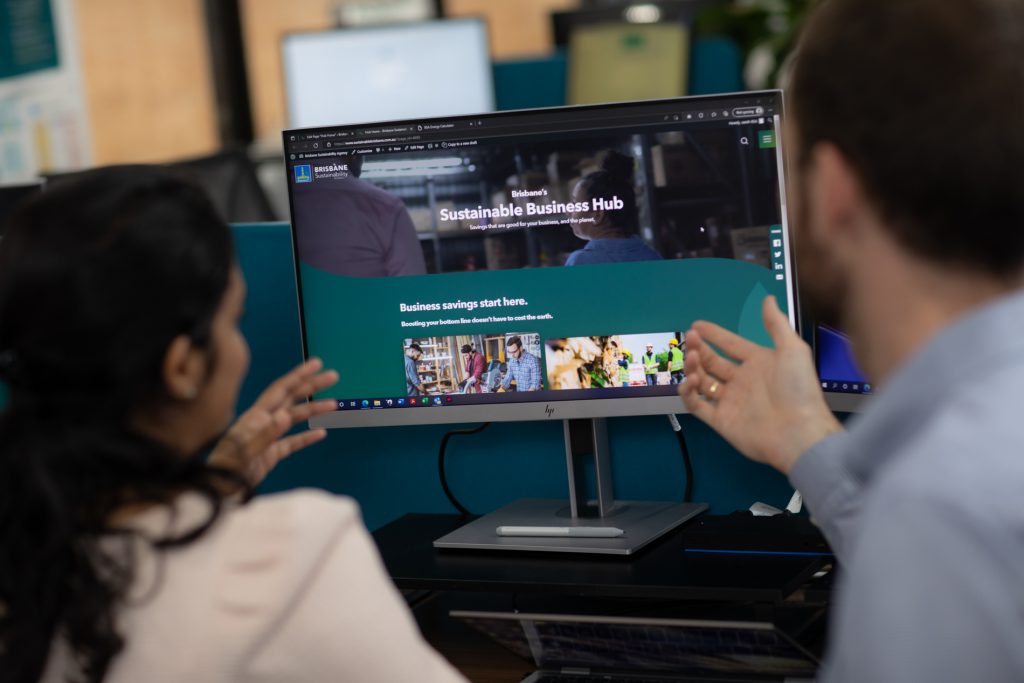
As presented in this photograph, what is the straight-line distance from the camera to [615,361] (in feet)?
4.96

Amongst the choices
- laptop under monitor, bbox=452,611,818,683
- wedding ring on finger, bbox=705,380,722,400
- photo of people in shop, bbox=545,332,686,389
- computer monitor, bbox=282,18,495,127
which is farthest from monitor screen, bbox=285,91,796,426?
computer monitor, bbox=282,18,495,127

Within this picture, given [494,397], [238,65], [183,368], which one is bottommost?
[494,397]

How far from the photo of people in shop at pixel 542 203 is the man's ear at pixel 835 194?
0.65 metres

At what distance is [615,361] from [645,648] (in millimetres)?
346

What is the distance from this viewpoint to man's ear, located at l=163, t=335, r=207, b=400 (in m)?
0.98

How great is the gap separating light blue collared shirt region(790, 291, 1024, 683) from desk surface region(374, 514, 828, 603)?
612mm

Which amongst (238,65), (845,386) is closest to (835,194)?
(845,386)

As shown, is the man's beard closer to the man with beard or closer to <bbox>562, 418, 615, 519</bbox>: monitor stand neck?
the man with beard

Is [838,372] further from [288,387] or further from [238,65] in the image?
[238,65]

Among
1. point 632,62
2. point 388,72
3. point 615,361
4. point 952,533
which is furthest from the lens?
point 388,72

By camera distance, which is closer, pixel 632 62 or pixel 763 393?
pixel 763 393

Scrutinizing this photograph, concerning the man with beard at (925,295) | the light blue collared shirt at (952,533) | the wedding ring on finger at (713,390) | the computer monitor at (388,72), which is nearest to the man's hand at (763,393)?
the wedding ring on finger at (713,390)

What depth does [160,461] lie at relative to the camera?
3.22 ft

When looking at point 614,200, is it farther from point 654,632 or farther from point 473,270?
point 654,632
